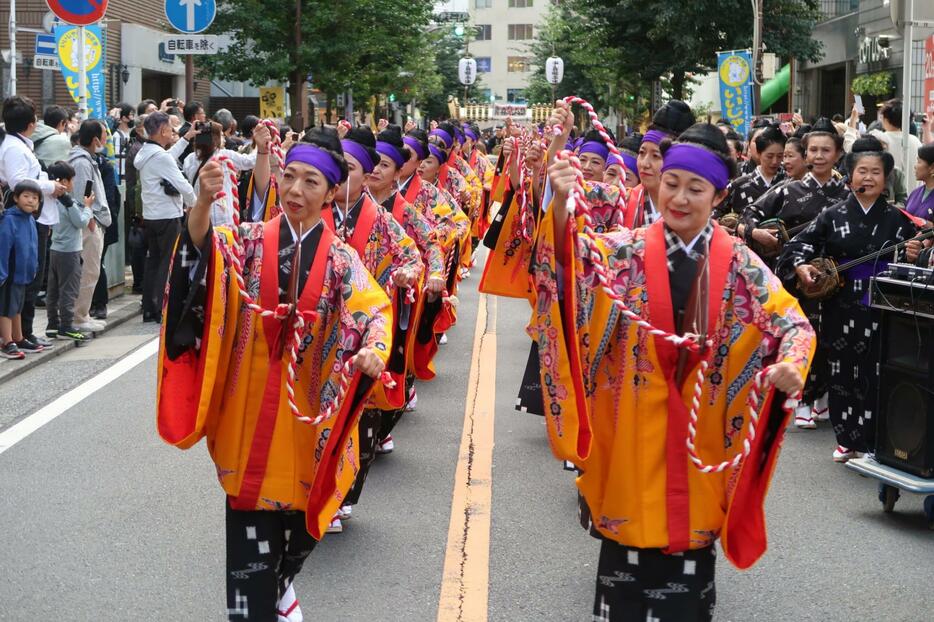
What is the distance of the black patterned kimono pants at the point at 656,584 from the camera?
3.71 metres

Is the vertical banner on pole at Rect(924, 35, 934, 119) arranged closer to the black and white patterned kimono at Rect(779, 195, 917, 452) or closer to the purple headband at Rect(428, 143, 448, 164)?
the black and white patterned kimono at Rect(779, 195, 917, 452)

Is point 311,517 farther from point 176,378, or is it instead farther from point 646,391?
point 646,391

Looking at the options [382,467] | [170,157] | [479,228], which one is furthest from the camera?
[479,228]

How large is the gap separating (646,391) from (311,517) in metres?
1.19

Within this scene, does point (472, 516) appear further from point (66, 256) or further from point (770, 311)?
point (66, 256)

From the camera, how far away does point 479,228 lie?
15.8 meters

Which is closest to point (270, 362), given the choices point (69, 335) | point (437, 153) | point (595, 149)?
point (595, 149)

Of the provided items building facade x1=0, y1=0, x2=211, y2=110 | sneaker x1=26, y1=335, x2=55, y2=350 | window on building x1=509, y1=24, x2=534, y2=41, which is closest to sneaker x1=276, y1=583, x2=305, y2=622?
sneaker x1=26, y1=335, x2=55, y2=350

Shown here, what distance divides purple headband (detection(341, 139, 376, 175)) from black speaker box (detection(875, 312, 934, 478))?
266 centimetres

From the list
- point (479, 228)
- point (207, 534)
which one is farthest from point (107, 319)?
point (207, 534)

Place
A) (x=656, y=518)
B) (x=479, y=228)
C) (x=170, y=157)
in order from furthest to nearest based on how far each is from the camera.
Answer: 1. (x=479, y=228)
2. (x=170, y=157)
3. (x=656, y=518)

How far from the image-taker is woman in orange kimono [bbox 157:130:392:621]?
13.0 ft

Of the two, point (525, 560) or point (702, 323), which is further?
point (525, 560)

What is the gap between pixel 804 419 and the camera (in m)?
8.27
